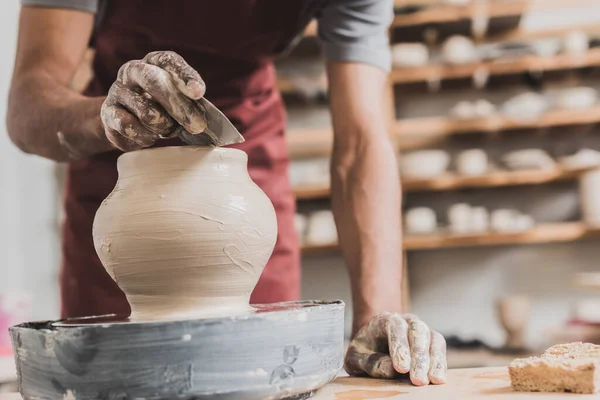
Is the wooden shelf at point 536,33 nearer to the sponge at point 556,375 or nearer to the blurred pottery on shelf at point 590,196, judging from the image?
the blurred pottery on shelf at point 590,196

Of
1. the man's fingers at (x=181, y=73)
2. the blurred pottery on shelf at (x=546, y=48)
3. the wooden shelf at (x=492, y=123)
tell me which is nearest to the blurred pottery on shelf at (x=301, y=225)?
the wooden shelf at (x=492, y=123)

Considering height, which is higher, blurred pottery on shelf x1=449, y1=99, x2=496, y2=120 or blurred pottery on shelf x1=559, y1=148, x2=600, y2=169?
blurred pottery on shelf x1=449, y1=99, x2=496, y2=120

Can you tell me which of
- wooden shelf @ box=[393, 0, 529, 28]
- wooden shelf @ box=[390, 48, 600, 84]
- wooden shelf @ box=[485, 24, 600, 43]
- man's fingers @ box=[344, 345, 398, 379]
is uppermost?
wooden shelf @ box=[393, 0, 529, 28]

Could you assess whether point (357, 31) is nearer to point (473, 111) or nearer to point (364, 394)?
point (364, 394)

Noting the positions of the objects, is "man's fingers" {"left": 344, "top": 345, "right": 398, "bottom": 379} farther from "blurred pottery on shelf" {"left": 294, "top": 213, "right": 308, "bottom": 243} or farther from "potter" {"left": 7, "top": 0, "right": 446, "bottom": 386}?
"blurred pottery on shelf" {"left": 294, "top": 213, "right": 308, "bottom": 243}

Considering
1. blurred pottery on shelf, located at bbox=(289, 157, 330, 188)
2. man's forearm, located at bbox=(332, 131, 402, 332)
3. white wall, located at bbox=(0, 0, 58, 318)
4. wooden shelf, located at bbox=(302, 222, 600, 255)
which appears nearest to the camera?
man's forearm, located at bbox=(332, 131, 402, 332)

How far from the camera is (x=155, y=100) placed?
2.78ft

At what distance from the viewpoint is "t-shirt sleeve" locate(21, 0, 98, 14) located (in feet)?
4.54

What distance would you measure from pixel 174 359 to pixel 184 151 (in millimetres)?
273

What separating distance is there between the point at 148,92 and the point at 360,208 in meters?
0.75

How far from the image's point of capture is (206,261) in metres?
0.87

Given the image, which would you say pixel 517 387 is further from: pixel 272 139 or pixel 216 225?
pixel 272 139

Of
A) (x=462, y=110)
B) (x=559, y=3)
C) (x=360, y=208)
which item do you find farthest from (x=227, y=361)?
(x=559, y=3)

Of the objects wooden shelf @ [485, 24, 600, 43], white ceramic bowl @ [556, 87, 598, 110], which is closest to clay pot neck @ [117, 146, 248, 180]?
white ceramic bowl @ [556, 87, 598, 110]
